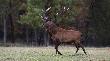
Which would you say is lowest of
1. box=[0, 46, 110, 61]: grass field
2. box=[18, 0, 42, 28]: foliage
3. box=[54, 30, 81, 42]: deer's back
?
box=[0, 46, 110, 61]: grass field

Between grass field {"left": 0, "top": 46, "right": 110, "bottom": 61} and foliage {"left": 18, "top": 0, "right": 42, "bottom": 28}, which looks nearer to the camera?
grass field {"left": 0, "top": 46, "right": 110, "bottom": 61}

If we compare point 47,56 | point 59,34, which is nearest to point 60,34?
point 59,34

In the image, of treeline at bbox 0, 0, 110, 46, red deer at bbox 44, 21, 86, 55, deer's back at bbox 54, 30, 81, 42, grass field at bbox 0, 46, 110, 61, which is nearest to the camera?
grass field at bbox 0, 46, 110, 61

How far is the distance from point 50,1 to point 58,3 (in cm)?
125

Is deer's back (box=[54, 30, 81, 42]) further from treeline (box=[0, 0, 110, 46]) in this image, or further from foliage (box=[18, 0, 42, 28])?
treeline (box=[0, 0, 110, 46])

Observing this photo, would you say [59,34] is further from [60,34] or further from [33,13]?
[33,13]

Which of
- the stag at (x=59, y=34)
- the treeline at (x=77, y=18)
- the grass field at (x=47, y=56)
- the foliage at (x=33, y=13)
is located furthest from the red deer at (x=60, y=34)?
the treeline at (x=77, y=18)

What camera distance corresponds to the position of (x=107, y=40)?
160ft

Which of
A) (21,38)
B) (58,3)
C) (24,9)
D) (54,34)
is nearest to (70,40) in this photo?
(54,34)

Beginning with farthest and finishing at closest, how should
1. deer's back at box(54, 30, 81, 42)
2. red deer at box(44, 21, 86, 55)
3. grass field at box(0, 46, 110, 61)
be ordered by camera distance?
1. deer's back at box(54, 30, 81, 42)
2. red deer at box(44, 21, 86, 55)
3. grass field at box(0, 46, 110, 61)

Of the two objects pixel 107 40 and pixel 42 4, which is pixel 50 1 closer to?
pixel 42 4

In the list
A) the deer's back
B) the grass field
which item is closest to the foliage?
the grass field

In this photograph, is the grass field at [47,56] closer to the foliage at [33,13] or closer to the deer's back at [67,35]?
the deer's back at [67,35]

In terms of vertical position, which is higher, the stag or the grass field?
the stag
